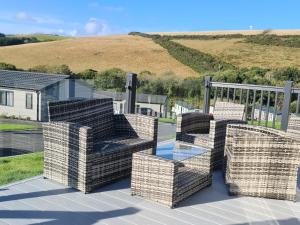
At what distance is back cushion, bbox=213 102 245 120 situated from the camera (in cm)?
502

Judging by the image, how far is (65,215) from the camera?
2660 millimetres

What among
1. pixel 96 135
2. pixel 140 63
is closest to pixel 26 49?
pixel 140 63

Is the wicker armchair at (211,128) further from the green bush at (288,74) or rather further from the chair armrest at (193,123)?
the green bush at (288,74)

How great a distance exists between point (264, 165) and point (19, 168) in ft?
9.04

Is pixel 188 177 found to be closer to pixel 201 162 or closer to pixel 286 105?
pixel 201 162

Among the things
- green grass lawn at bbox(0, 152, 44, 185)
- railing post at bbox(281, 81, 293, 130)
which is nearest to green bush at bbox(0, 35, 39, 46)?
green grass lawn at bbox(0, 152, 44, 185)

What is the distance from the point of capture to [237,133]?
322cm

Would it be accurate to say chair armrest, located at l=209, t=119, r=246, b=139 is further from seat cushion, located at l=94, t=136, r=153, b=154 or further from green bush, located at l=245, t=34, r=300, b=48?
green bush, located at l=245, t=34, r=300, b=48

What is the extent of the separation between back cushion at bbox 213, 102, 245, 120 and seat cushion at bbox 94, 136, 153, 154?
1.62m

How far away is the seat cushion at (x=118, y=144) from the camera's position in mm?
3350

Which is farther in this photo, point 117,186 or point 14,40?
point 14,40

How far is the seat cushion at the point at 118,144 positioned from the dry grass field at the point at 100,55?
22.9 metres

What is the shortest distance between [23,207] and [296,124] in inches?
146

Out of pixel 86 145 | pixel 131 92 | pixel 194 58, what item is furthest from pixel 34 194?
pixel 194 58
